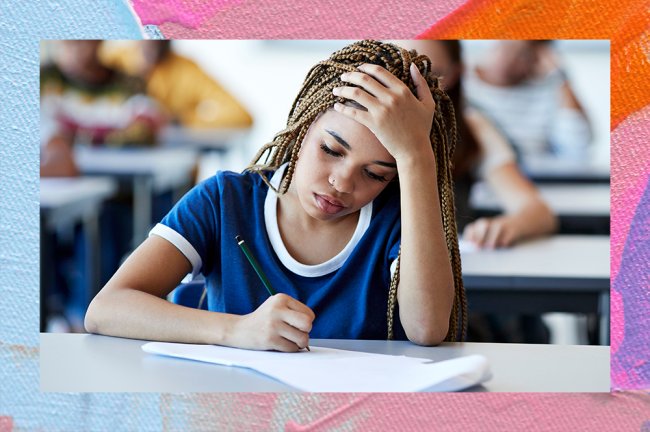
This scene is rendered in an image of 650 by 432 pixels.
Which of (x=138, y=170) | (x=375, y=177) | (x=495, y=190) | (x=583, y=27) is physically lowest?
(x=375, y=177)

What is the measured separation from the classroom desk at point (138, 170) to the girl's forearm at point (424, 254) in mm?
2746

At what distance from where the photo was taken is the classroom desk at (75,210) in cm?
235

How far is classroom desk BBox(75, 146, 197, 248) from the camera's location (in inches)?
147

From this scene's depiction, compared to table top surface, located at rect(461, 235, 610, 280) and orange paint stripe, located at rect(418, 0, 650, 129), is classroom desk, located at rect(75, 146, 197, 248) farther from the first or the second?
orange paint stripe, located at rect(418, 0, 650, 129)

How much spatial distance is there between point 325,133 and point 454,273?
22cm

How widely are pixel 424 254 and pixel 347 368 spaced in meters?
0.21

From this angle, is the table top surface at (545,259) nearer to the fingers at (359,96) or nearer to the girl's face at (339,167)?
the girl's face at (339,167)

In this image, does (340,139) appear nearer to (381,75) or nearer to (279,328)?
(381,75)

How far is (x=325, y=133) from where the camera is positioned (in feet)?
3.08

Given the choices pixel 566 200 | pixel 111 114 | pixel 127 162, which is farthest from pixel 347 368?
pixel 111 114

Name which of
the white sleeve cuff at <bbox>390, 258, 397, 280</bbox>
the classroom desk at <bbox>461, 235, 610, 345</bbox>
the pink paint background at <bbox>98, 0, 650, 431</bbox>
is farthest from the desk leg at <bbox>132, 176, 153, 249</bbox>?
the pink paint background at <bbox>98, 0, 650, 431</bbox>

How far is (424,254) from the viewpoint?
0.91 meters

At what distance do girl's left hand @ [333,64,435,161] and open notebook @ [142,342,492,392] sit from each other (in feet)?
0.74

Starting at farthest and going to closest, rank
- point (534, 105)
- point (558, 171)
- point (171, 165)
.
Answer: point (534, 105) < point (171, 165) < point (558, 171)
